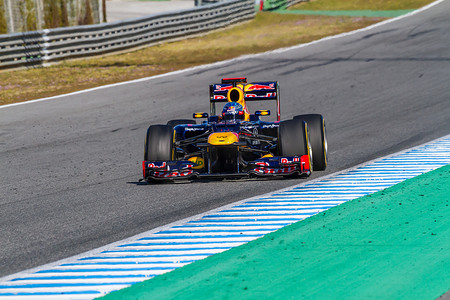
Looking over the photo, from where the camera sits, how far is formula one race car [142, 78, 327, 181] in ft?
31.2

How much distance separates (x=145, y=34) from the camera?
2594 centimetres

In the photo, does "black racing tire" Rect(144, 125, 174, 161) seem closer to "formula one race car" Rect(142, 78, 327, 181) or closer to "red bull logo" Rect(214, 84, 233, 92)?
"formula one race car" Rect(142, 78, 327, 181)

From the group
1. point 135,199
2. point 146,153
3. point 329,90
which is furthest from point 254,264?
point 329,90

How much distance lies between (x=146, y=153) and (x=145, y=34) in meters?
16.6

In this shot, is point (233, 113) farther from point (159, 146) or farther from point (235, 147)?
point (159, 146)

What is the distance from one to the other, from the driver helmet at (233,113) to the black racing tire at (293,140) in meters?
0.93

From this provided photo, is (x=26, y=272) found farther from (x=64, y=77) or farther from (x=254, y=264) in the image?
(x=64, y=77)

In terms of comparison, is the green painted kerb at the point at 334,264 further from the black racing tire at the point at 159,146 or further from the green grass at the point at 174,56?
the green grass at the point at 174,56

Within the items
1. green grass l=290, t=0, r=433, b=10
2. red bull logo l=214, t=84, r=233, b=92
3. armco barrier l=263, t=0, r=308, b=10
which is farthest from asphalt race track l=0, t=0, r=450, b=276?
armco barrier l=263, t=0, r=308, b=10

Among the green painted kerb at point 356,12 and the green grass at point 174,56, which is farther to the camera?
the green painted kerb at point 356,12

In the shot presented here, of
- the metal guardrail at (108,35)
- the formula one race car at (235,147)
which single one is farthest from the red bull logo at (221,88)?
the metal guardrail at (108,35)

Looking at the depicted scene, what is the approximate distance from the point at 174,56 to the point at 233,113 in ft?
47.0

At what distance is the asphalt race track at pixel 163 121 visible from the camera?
7801 millimetres

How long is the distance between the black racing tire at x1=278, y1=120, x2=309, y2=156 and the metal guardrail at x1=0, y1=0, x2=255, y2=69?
13.7 metres
